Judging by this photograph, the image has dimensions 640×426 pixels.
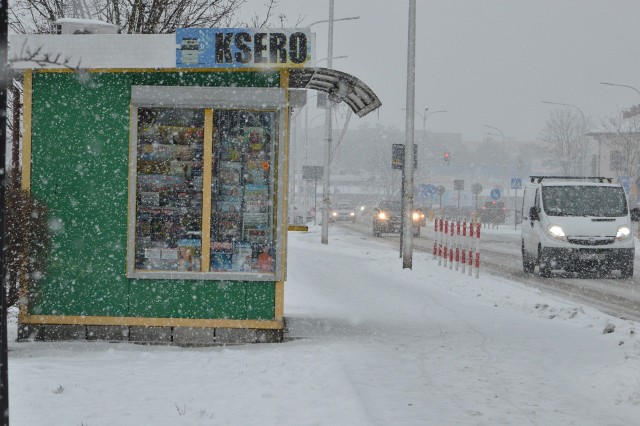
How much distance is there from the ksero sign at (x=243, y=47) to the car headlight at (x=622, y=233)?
11406 millimetres

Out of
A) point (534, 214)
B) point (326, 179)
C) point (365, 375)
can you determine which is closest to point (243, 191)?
point (365, 375)

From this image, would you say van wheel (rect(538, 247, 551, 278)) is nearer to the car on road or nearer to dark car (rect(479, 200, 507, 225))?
dark car (rect(479, 200, 507, 225))

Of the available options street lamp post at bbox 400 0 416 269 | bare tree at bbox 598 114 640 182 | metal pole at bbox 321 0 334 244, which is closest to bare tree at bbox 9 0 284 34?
street lamp post at bbox 400 0 416 269

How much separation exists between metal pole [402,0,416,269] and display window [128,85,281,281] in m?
9.59

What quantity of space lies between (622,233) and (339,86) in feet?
33.1

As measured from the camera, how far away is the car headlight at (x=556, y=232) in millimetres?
19281

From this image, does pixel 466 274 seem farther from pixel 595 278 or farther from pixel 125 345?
pixel 125 345

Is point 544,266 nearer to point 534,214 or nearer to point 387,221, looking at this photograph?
point 534,214

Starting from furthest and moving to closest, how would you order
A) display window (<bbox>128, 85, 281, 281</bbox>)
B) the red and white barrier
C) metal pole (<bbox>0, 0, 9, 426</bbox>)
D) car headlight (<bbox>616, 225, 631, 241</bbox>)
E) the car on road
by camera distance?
the car on road → car headlight (<bbox>616, 225, 631, 241</bbox>) → the red and white barrier → display window (<bbox>128, 85, 281, 281</bbox>) → metal pole (<bbox>0, 0, 9, 426</bbox>)

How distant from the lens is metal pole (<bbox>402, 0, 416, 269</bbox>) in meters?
20.1

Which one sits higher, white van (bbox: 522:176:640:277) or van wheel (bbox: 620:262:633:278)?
white van (bbox: 522:176:640:277)

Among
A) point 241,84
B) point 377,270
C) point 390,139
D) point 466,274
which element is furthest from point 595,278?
point 390,139

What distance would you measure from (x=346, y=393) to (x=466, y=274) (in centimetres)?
1258

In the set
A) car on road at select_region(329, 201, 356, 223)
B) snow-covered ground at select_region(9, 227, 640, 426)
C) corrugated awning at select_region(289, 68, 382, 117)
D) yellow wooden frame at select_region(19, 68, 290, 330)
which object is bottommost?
car on road at select_region(329, 201, 356, 223)
